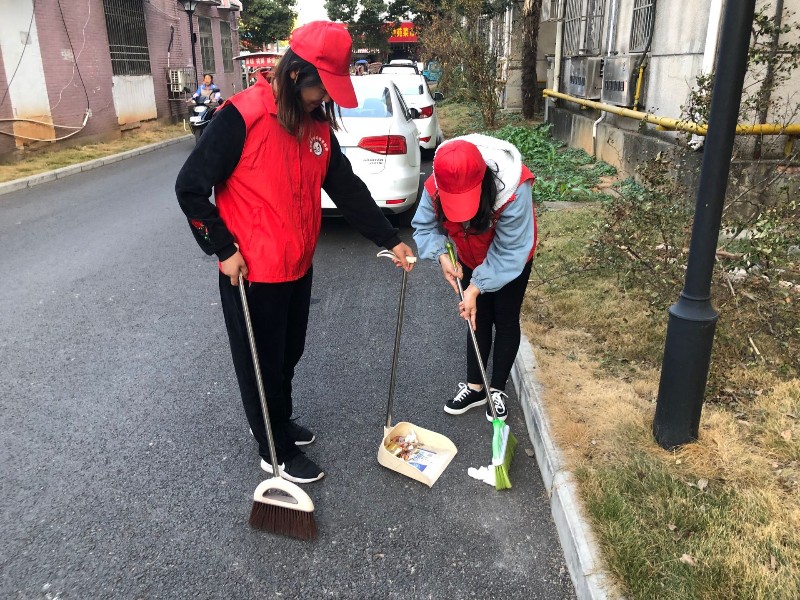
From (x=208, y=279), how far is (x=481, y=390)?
3.33m

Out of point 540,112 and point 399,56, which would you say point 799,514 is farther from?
point 399,56

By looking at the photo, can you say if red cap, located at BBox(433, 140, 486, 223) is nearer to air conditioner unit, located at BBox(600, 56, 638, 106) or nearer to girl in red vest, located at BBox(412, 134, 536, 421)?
girl in red vest, located at BBox(412, 134, 536, 421)

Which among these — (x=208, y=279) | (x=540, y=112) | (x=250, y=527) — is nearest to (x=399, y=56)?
(x=540, y=112)

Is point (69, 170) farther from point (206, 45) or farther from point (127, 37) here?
point (206, 45)

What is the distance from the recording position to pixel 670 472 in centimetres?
283

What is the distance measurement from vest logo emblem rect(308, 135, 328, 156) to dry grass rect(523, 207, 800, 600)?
1.76 metres

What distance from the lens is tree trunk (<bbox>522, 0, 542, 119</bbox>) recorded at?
1422cm

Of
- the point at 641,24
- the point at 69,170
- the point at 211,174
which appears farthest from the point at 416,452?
the point at 69,170

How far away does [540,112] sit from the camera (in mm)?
16750

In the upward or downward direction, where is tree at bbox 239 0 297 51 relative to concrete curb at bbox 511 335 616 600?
upward

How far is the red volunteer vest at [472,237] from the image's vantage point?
3.08 metres

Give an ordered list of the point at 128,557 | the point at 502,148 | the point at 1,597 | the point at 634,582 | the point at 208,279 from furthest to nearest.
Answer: the point at 208,279 → the point at 502,148 → the point at 128,557 → the point at 1,597 → the point at 634,582

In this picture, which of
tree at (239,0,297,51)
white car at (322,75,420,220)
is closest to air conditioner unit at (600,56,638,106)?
white car at (322,75,420,220)

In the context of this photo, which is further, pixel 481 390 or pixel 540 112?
pixel 540 112
